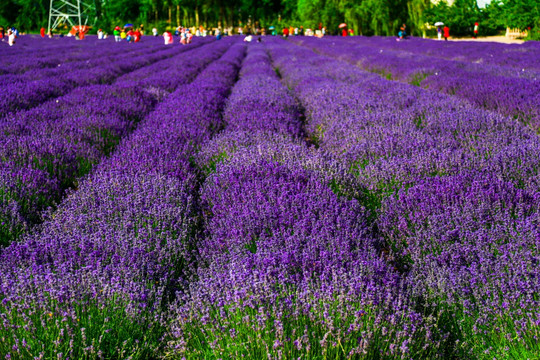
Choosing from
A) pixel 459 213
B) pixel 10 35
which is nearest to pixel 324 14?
pixel 10 35

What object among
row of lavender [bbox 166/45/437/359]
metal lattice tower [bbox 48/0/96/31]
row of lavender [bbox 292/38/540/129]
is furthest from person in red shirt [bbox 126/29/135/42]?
row of lavender [bbox 166/45/437/359]

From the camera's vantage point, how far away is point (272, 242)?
2.27 m

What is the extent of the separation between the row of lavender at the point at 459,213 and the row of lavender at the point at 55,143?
2.15m

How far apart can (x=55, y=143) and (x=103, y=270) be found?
2.54 m

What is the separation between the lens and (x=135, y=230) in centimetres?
262

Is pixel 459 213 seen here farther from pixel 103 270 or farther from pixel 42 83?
pixel 42 83

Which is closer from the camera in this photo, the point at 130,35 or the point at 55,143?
the point at 55,143

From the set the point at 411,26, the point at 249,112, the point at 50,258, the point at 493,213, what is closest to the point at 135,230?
the point at 50,258

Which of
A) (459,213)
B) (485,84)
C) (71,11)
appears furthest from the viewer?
(71,11)

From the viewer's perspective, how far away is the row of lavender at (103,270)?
1695 millimetres

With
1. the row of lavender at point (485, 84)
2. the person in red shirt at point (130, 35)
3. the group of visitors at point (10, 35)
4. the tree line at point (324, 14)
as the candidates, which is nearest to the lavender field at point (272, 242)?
the row of lavender at point (485, 84)

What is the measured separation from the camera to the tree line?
35.3 metres

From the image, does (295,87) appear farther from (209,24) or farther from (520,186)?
(209,24)

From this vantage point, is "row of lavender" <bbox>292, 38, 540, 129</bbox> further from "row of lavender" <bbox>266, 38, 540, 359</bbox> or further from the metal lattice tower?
the metal lattice tower
